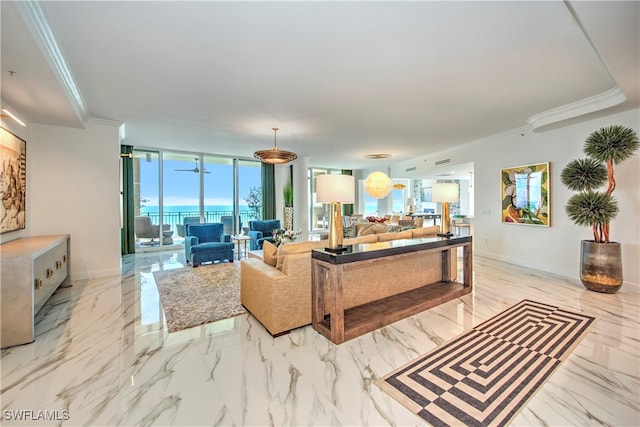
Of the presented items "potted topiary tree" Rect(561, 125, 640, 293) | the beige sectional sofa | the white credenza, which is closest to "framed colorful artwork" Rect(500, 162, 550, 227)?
"potted topiary tree" Rect(561, 125, 640, 293)

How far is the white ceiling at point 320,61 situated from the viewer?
2.10 meters

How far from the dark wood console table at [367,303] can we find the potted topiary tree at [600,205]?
70.8 inches

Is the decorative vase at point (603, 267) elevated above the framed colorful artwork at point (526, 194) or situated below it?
below

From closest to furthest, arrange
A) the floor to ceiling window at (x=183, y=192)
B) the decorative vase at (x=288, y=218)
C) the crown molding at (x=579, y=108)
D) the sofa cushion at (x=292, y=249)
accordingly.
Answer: the sofa cushion at (x=292, y=249) → the crown molding at (x=579, y=108) → the floor to ceiling window at (x=183, y=192) → the decorative vase at (x=288, y=218)

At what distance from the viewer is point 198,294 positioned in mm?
3914

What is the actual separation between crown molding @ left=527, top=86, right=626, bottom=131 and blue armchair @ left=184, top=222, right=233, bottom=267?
20.5ft

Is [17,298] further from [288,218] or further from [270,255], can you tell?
[288,218]

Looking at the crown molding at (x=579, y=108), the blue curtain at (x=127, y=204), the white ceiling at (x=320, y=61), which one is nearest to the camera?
the white ceiling at (x=320, y=61)

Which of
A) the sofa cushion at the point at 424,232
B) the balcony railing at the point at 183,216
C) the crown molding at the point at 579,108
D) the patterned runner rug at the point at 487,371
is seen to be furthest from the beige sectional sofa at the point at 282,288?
the balcony railing at the point at 183,216

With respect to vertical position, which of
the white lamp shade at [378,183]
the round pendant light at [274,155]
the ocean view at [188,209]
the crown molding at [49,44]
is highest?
the crown molding at [49,44]

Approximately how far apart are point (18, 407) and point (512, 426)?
3104 millimetres

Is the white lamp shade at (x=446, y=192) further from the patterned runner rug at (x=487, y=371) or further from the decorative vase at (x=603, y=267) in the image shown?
the decorative vase at (x=603, y=267)

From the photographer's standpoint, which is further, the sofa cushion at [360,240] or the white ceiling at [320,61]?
the sofa cushion at [360,240]

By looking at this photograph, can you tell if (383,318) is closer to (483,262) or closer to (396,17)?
(396,17)
